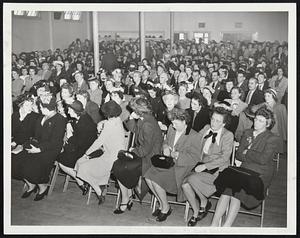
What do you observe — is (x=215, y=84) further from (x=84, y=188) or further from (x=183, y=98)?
(x=84, y=188)

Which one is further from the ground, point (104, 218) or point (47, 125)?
point (47, 125)

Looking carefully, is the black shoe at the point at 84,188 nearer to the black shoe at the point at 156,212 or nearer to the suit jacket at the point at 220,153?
the black shoe at the point at 156,212

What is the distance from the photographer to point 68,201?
4.14 m

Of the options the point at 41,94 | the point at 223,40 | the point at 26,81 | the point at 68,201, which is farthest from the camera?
the point at 223,40

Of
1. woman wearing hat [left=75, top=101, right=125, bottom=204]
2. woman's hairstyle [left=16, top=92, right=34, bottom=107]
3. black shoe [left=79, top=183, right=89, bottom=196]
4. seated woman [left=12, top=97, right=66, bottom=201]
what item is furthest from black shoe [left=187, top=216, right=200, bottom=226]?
woman's hairstyle [left=16, top=92, right=34, bottom=107]

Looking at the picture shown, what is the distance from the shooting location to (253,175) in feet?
11.3

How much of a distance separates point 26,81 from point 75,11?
2652 millimetres

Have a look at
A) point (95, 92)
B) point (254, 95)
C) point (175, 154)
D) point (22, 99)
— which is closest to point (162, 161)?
point (175, 154)

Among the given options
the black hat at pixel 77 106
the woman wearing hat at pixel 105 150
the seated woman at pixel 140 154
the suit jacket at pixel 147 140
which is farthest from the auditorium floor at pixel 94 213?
the black hat at pixel 77 106

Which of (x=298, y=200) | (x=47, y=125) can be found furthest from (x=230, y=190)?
(x=47, y=125)

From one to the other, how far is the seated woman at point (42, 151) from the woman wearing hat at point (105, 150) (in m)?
0.39

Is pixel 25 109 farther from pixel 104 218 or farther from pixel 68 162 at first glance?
pixel 104 218

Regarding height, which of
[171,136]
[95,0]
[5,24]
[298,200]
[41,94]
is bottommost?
[298,200]

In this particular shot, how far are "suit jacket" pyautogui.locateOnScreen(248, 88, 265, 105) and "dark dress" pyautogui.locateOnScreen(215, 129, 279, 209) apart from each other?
70.6 inches
